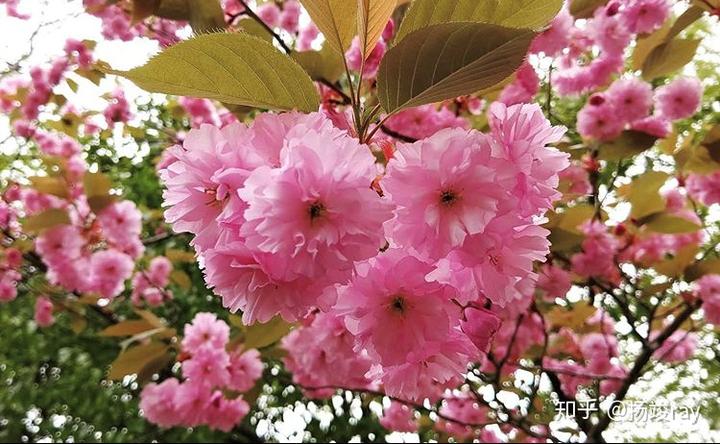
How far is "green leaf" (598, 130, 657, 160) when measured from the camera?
70.1 inches

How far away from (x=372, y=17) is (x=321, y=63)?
781mm

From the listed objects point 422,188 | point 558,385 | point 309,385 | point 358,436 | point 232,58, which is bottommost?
point 358,436

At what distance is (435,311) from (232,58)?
0.34 m

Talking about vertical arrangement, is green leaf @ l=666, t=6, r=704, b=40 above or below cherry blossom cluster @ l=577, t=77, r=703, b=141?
above

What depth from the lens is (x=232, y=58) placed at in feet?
1.98

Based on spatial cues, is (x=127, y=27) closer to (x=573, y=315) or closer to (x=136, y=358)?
(x=136, y=358)

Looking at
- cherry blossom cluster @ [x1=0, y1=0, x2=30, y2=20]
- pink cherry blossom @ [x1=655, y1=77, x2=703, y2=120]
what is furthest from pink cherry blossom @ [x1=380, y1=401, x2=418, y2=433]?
cherry blossom cluster @ [x1=0, y1=0, x2=30, y2=20]

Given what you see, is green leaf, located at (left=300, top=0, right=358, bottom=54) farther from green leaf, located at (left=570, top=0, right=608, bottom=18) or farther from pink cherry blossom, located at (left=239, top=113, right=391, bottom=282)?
green leaf, located at (left=570, top=0, right=608, bottom=18)

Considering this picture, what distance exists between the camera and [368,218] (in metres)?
0.52

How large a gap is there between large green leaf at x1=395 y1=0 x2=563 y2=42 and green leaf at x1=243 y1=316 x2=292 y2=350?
1030mm


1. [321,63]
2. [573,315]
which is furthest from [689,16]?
[573,315]

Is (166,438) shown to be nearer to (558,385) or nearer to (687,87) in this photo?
(558,385)

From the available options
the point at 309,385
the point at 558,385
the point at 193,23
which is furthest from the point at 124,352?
the point at 558,385

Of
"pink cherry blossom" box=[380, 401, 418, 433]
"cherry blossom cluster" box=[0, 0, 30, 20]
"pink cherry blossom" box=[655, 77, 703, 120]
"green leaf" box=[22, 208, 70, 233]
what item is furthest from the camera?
"cherry blossom cluster" box=[0, 0, 30, 20]
